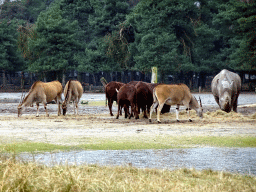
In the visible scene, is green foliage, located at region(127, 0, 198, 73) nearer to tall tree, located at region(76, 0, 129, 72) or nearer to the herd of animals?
tall tree, located at region(76, 0, 129, 72)

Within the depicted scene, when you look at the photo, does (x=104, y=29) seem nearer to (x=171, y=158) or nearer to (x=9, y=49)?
(x=9, y=49)

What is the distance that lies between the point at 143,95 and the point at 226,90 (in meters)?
4.51

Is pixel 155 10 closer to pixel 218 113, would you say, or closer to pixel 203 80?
pixel 203 80

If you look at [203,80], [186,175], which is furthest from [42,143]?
[203,80]

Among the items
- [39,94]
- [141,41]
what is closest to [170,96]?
[39,94]

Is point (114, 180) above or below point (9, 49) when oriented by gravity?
below

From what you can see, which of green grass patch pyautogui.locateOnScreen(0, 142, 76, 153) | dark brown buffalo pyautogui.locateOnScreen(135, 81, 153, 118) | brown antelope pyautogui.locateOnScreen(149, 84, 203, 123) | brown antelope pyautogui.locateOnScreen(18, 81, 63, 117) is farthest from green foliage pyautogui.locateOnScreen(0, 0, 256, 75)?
green grass patch pyautogui.locateOnScreen(0, 142, 76, 153)

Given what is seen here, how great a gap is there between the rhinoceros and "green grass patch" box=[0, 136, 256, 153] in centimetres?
808

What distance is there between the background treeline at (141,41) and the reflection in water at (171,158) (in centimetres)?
3642

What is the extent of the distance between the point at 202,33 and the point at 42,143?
4094cm

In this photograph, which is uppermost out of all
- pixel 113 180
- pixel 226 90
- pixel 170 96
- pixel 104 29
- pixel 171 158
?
pixel 104 29

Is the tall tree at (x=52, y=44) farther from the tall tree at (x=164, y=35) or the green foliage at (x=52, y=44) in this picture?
the tall tree at (x=164, y=35)

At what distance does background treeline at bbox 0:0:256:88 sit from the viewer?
47625mm

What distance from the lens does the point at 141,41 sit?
161 feet
